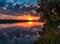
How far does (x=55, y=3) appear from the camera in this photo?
306cm

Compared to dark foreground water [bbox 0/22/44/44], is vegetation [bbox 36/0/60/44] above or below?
above

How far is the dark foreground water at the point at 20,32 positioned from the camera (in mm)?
2998

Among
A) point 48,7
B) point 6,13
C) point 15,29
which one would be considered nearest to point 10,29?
point 15,29

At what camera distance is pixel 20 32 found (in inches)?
122

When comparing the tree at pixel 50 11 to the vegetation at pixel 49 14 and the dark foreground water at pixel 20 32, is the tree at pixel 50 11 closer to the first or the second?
the vegetation at pixel 49 14

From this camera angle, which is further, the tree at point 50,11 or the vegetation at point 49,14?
the tree at point 50,11

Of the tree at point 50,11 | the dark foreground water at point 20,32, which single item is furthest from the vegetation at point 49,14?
the dark foreground water at point 20,32

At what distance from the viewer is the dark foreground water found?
300 centimetres

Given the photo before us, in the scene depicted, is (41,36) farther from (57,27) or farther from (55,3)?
(55,3)

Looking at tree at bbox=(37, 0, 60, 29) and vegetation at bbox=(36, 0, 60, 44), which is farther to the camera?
tree at bbox=(37, 0, 60, 29)

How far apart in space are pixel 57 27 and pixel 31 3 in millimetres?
688

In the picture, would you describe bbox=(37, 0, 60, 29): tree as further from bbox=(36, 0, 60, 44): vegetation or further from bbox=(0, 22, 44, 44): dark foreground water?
bbox=(0, 22, 44, 44): dark foreground water

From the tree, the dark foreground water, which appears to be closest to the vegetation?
the tree

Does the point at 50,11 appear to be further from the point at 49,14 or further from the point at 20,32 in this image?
the point at 20,32
